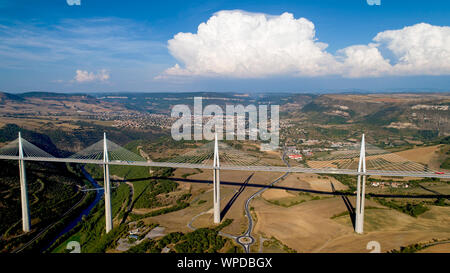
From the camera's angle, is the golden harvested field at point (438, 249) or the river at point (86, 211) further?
the river at point (86, 211)

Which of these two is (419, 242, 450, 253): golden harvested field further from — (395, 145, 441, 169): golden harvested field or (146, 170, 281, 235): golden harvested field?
(395, 145, 441, 169): golden harvested field

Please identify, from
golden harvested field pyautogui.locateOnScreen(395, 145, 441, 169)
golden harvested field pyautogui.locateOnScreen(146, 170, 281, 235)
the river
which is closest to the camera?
golden harvested field pyautogui.locateOnScreen(146, 170, 281, 235)

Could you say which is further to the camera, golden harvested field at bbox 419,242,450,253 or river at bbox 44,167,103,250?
river at bbox 44,167,103,250

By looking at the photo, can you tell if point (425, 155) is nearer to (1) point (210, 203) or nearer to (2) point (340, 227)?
(2) point (340, 227)

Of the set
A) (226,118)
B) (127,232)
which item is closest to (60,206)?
(127,232)

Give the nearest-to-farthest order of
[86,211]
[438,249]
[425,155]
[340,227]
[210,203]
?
[438,249]
[340,227]
[210,203]
[86,211]
[425,155]

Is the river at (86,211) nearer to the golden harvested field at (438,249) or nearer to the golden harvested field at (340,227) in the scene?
the golden harvested field at (340,227)

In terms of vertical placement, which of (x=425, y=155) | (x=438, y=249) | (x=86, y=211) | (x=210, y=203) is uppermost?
(x=425, y=155)

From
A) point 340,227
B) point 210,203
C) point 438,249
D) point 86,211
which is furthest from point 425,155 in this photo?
point 86,211

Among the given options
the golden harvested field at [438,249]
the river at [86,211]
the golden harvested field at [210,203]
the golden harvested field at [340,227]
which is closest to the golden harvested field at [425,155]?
the golden harvested field at [340,227]

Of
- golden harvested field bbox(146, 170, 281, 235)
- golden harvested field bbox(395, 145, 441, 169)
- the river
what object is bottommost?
the river

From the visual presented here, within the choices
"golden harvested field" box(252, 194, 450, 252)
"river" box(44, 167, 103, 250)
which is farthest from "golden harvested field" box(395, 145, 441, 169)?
"river" box(44, 167, 103, 250)

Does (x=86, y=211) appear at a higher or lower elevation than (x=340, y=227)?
lower
